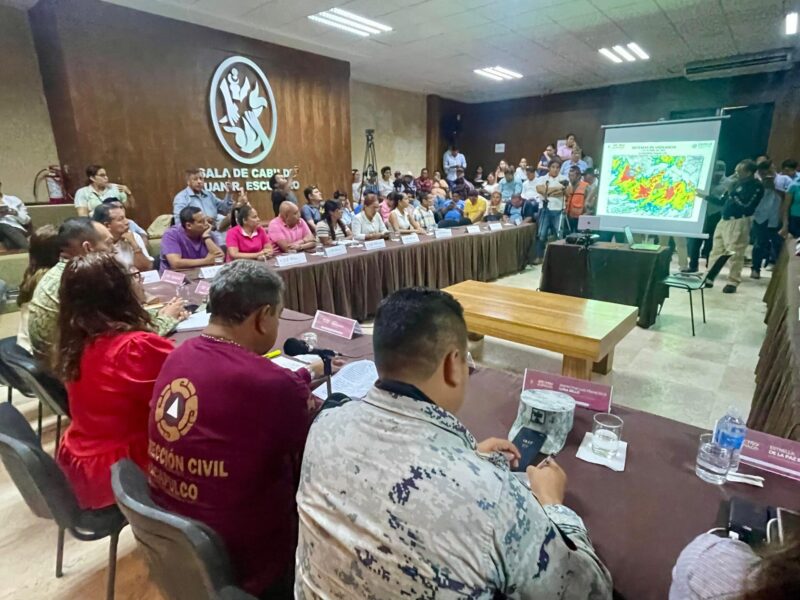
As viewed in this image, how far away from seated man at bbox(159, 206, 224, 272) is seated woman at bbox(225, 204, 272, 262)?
23 centimetres

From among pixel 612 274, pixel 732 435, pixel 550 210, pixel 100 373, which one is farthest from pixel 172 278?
pixel 550 210

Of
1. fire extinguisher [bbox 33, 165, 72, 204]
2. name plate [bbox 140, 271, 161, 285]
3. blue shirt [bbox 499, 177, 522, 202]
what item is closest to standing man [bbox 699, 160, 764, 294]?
blue shirt [bbox 499, 177, 522, 202]

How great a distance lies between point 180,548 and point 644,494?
90 centimetres

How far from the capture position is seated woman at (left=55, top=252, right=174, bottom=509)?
115 centimetres

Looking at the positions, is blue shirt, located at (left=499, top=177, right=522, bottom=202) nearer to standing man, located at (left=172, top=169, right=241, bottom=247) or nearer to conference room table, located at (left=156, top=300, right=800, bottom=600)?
standing man, located at (left=172, top=169, right=241, bottom=247)

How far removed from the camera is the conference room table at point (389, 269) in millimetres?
3330

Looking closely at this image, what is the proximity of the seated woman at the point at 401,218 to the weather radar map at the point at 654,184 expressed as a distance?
2152mm

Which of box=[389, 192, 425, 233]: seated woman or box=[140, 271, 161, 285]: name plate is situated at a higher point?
box=[389, 192, 425, 233]: seated woman

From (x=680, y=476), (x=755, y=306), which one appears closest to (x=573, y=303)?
(x=680, y=476)

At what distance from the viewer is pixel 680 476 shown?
0.92 metres

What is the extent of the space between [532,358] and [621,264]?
52.2 inches

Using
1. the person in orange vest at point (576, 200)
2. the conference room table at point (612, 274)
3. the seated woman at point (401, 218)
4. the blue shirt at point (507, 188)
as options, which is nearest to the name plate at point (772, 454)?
the conference room table at point (612, 274)

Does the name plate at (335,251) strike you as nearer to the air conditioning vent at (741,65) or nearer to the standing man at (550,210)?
the standing man at (550,210)

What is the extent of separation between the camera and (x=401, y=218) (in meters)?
5.19
